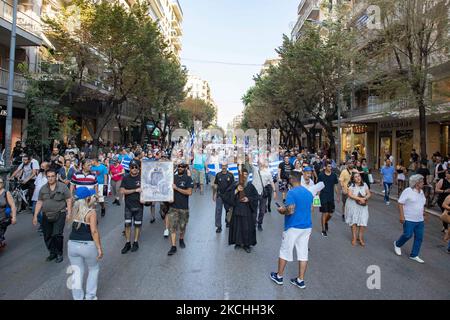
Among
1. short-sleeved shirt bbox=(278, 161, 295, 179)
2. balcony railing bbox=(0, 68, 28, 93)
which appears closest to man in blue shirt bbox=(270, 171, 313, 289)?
short-sleeved shirt bbox=(278, 161, 295, 179)

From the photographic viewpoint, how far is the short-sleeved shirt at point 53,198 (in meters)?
6.55

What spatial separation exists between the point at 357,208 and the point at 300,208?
10.3 feet


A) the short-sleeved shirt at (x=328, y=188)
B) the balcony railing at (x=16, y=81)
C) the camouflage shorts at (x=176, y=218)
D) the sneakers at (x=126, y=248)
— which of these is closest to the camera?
the sneakers at (x=126, y=248)

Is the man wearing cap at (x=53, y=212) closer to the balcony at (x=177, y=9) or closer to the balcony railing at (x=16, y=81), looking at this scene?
the balcony railing at (x=16, y=81)

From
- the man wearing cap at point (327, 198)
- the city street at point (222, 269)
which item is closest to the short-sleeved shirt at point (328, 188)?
the man wearing cap at point (327, 198)

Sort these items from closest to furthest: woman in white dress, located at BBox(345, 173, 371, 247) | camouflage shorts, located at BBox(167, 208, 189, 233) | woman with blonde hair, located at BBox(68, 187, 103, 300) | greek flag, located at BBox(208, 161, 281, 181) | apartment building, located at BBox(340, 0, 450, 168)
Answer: woman with blonde hair, located at BBox(68, 187, 103, 300), camouflage shorts, located at BBox(167, 208, 189, 233), woman in white dress, located at BBox(345, 173, 371, 247), greek flag, located at BBox(208, 161, 281, 181), apartment building, located at BBox(340, 0, 450, 168)

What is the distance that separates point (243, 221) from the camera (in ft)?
24.0

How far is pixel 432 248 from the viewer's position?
8.01 meters

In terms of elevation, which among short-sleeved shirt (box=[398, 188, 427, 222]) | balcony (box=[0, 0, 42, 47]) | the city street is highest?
balcony (box=[0, 0, 42, 47])

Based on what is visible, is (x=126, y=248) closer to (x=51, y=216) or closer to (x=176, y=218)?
(x=176, y=218)

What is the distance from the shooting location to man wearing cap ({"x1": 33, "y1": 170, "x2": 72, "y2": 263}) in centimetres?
654

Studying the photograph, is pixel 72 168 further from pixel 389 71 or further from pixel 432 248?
pixel 389 71

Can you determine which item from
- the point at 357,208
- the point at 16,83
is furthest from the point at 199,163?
the point at 16,83

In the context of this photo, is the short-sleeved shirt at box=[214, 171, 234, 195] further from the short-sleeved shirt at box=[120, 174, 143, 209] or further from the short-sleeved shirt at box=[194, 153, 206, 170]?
the short-sleeved shirt at box=[194, 153, 206, 170]
